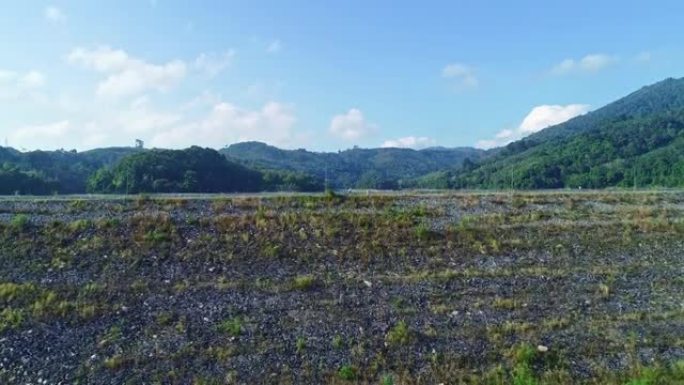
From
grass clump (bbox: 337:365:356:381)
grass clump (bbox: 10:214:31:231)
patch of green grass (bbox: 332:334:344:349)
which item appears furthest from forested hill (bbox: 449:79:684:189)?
grass clump (bbox: 10:214:31:231)

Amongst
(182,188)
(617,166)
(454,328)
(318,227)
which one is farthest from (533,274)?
(617,166)

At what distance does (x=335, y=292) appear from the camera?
1681 centimetres

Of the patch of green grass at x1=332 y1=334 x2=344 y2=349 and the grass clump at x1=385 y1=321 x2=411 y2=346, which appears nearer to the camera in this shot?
the patch of green grass at x1=332 y1=334 x2=344 y2=349

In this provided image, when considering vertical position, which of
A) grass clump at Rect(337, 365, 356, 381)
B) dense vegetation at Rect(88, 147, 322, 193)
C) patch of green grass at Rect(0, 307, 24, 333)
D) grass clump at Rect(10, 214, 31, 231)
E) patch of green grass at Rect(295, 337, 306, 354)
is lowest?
grass clump at Rect(337, 365, 356, 381)

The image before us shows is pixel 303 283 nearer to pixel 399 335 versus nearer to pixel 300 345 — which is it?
pixel 300 345

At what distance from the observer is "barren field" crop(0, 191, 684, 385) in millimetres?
13070

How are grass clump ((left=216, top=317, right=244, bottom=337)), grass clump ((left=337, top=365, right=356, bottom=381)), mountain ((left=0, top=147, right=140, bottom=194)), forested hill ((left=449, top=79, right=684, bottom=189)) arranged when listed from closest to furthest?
grass clump ((left=337, top=365, right=356, bottom=381)), grass clump ((left=216, top=317, right=244, bottom=337)), mountain ((left=0, top=147, right=140, bottom=194)), forested hill ((left=449, top=79, right=684, bottom=189))

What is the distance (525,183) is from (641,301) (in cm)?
6929

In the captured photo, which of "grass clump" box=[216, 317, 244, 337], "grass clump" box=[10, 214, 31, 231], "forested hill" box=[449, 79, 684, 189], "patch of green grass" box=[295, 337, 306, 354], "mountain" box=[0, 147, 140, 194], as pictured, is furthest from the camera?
"forested hill" box=[449, 79, 684, 189]

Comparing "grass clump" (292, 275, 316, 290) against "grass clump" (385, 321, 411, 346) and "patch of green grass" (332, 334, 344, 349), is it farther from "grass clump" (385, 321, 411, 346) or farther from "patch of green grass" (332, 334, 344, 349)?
"grass clump" (385, 321, 411, 346)

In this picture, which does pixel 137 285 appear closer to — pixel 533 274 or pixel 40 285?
pixel 40 285

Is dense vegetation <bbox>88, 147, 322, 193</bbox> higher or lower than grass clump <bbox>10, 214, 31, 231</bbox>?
higher

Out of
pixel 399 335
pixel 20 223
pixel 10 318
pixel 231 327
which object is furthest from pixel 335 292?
pixel 20 223

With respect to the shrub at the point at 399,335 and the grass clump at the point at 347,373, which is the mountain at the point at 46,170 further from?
the grass clump at the point at 347,373
